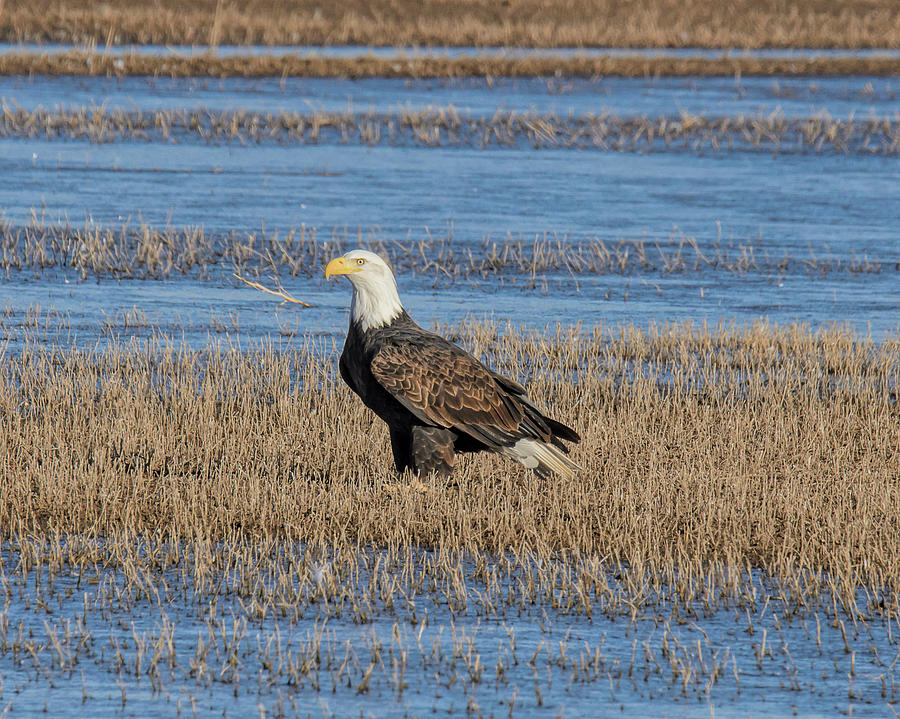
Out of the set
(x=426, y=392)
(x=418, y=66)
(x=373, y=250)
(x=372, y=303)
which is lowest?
(x=373, y=250)

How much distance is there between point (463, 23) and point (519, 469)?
3741 centimetres

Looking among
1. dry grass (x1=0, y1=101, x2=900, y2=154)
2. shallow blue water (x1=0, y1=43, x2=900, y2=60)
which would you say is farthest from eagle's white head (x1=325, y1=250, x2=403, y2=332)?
shallow blue water (x1=0, y1=43, x2=900, y2=60)

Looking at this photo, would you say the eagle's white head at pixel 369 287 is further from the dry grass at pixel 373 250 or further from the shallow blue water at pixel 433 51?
the shallow blue water at pixel 433 51

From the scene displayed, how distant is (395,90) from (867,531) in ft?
85.2

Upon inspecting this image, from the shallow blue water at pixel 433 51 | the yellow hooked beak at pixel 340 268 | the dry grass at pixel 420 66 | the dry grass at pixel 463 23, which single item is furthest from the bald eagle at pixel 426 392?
the dry grass at pixel 463 23

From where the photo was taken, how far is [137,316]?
12.9m

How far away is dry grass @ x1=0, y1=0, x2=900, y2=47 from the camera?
136 ft

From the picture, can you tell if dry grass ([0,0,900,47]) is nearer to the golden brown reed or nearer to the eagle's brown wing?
the golden brown reed

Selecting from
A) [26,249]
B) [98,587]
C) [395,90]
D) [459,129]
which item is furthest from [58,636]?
[395,90]

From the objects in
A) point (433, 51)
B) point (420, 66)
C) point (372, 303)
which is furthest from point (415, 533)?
point (433, 51)

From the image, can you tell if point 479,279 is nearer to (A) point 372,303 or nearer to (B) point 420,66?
(A) point 372,303

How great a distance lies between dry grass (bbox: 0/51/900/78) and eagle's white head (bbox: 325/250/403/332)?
26304 millimetres

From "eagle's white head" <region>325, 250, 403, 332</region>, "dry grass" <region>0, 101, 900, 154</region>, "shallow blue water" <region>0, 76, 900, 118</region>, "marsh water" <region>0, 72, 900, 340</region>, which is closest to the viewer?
"eagle's white head" <region>325, 250, 403, 332</region>

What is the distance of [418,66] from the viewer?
35719mm
